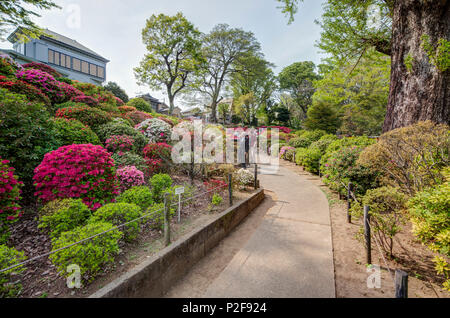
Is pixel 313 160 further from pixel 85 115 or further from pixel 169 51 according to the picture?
pixel 169 51

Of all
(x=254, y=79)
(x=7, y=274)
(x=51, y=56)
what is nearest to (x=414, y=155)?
(x=7, y=274)

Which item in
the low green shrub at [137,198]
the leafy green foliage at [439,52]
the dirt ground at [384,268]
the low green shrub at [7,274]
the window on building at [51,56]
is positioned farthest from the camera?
the window on building at [51,56]

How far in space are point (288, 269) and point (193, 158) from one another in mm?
4346

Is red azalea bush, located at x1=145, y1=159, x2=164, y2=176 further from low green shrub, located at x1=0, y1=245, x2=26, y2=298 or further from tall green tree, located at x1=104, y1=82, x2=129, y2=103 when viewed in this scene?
tall green tree, located at x1=104, y1=82, x2=129, y2=103

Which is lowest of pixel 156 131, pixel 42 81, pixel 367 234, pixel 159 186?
pixel 367 234

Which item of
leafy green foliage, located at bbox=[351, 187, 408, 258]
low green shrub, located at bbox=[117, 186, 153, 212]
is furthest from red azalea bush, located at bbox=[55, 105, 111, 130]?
leafy green foliage, located at bbox=[351, 187, 408, 258]

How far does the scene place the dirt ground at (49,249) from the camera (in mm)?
2051

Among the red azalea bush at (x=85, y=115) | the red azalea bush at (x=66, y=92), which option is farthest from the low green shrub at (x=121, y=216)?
the red azalea bush at (x=66, y=92)

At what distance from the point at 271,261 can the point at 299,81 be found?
3934 cm

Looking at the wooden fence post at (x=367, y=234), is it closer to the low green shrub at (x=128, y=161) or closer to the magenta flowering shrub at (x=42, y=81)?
the low green shrub at (x=128, y=161)

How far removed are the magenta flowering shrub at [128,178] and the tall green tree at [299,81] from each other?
36179mm

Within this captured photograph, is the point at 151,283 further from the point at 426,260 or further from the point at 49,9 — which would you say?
the point at 49,9

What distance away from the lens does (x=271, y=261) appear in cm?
316

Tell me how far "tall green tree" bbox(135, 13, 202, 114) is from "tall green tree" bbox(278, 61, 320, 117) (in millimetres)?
19866
